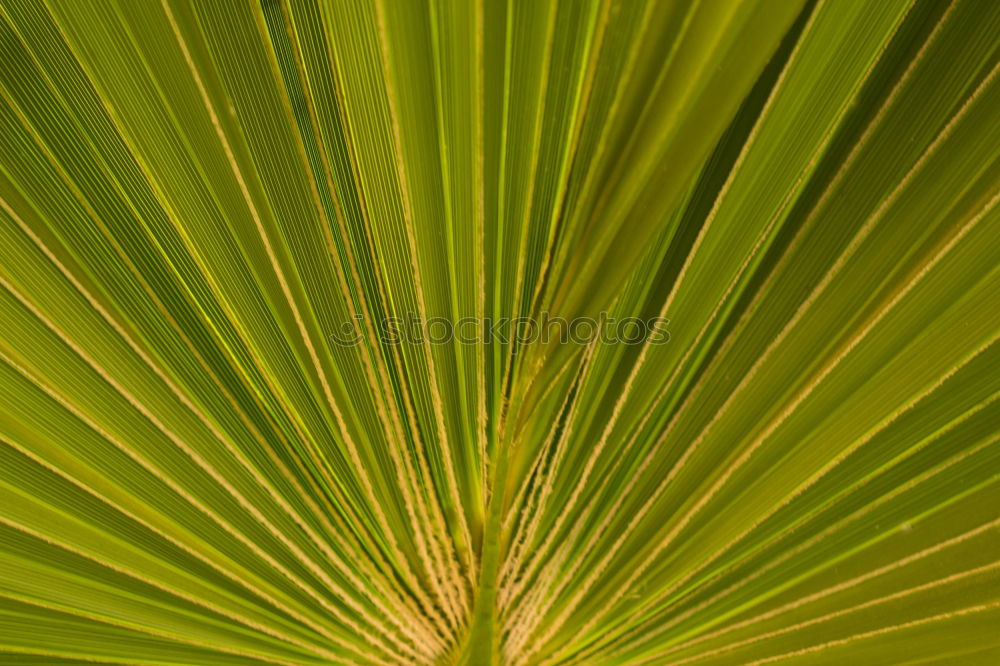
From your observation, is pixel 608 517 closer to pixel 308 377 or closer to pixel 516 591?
pixel 516 591

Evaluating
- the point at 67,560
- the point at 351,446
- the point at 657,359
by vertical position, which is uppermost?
the point at 657,359

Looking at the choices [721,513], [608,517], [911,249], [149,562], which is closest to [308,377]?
[149,562]

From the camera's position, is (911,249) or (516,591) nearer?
(911,249)

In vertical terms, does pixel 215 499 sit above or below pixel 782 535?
below

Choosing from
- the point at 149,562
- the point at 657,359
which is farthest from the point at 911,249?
the point at 149,562

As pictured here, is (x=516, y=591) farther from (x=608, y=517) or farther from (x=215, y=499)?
(x=215, y=499)

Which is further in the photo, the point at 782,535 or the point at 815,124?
the point at 782,535
